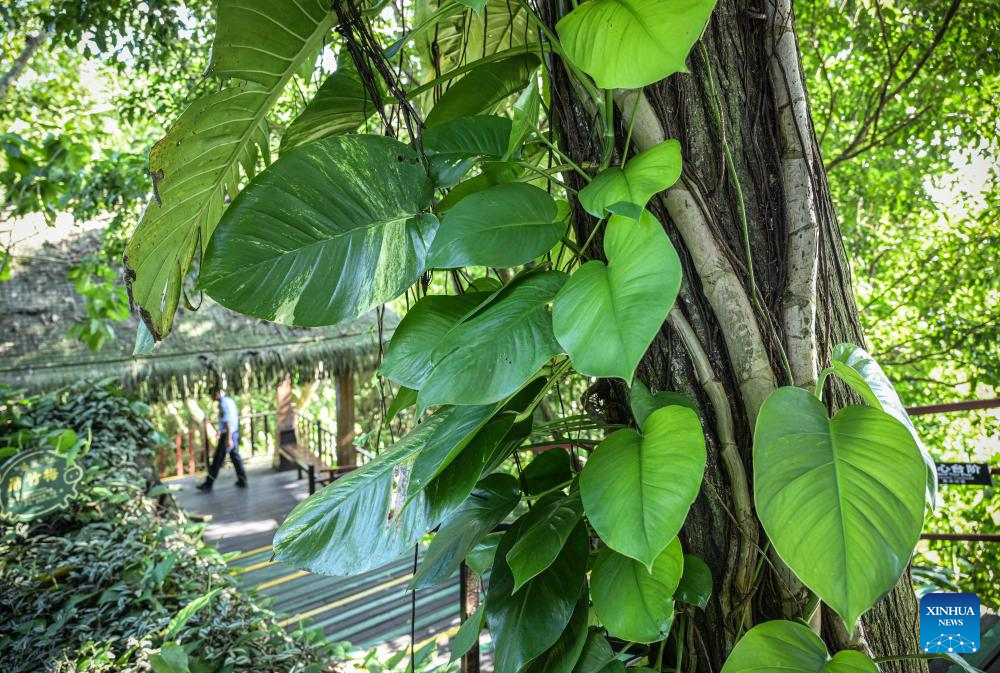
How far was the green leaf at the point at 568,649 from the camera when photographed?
0.77 metres

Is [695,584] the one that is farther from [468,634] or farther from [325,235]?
[325,235]

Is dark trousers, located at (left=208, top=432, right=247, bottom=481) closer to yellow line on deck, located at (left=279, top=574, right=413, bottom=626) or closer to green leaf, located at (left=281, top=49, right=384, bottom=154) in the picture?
yellow line on deck, located at (left=279, top=574, right=413, bottom=626)

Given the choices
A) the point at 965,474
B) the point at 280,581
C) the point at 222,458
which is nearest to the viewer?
the point at 965,474

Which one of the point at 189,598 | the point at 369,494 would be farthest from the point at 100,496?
the point at 369,494

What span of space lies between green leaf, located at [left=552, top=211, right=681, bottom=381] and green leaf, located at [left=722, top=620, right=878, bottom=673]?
0.33 m

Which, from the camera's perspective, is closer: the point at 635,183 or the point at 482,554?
the point at 635,183

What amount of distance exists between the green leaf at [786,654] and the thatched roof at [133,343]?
564cm

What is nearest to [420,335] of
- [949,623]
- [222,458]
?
[949,623]

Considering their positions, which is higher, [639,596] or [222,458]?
[639,596]

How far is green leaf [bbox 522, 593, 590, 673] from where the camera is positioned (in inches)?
30.2

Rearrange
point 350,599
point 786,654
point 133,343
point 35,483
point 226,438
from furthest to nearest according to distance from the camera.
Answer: point 226,438 < point 133,343 < point 350,599 < point 35,483 < point 786,654

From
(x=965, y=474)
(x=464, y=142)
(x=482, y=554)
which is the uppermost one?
(x=464, y=142)

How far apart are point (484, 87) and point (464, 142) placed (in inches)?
5.6

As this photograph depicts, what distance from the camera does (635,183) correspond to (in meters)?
0.62
